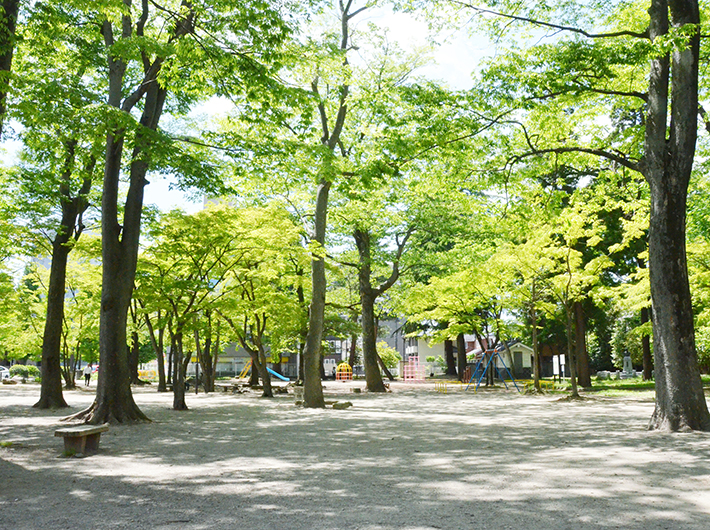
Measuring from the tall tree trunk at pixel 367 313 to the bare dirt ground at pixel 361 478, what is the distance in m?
14.3

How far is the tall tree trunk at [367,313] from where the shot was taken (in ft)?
86.2

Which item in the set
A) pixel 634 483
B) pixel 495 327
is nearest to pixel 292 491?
pixel 634 483

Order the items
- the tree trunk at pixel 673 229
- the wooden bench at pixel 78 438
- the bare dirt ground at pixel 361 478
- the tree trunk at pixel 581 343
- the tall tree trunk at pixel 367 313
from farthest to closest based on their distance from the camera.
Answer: the tree trunk at pixel 581 343
the tall tree trunk at pixel 367 313
the tree trunk at pixel 673 229
the wooden bench at pixel 78 438
the bare dirt ground at pixel 361 478

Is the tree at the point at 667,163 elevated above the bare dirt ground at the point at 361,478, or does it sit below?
above

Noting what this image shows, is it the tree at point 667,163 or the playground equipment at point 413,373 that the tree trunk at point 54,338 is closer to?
the tree at point 667,163

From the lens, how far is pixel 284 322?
22938 millimetres

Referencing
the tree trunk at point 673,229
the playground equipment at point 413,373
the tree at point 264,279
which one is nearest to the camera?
the tree trunk at point 673,229

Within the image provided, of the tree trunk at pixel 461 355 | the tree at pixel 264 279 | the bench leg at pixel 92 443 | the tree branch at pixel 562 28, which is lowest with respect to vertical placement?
the bench leg at pixel 92 443

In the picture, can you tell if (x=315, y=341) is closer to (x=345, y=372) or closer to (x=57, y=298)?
(x=57, y=298)

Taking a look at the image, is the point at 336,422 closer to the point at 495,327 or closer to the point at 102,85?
the point at 102,85

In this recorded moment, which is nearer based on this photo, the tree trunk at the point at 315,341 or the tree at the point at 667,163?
the tree at the point at 667,163

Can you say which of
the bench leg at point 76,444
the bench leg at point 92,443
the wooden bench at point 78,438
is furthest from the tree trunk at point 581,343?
the bench leg at point 76,444

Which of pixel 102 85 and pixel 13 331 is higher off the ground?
pixel 102 85

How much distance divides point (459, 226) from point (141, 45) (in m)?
17.9
